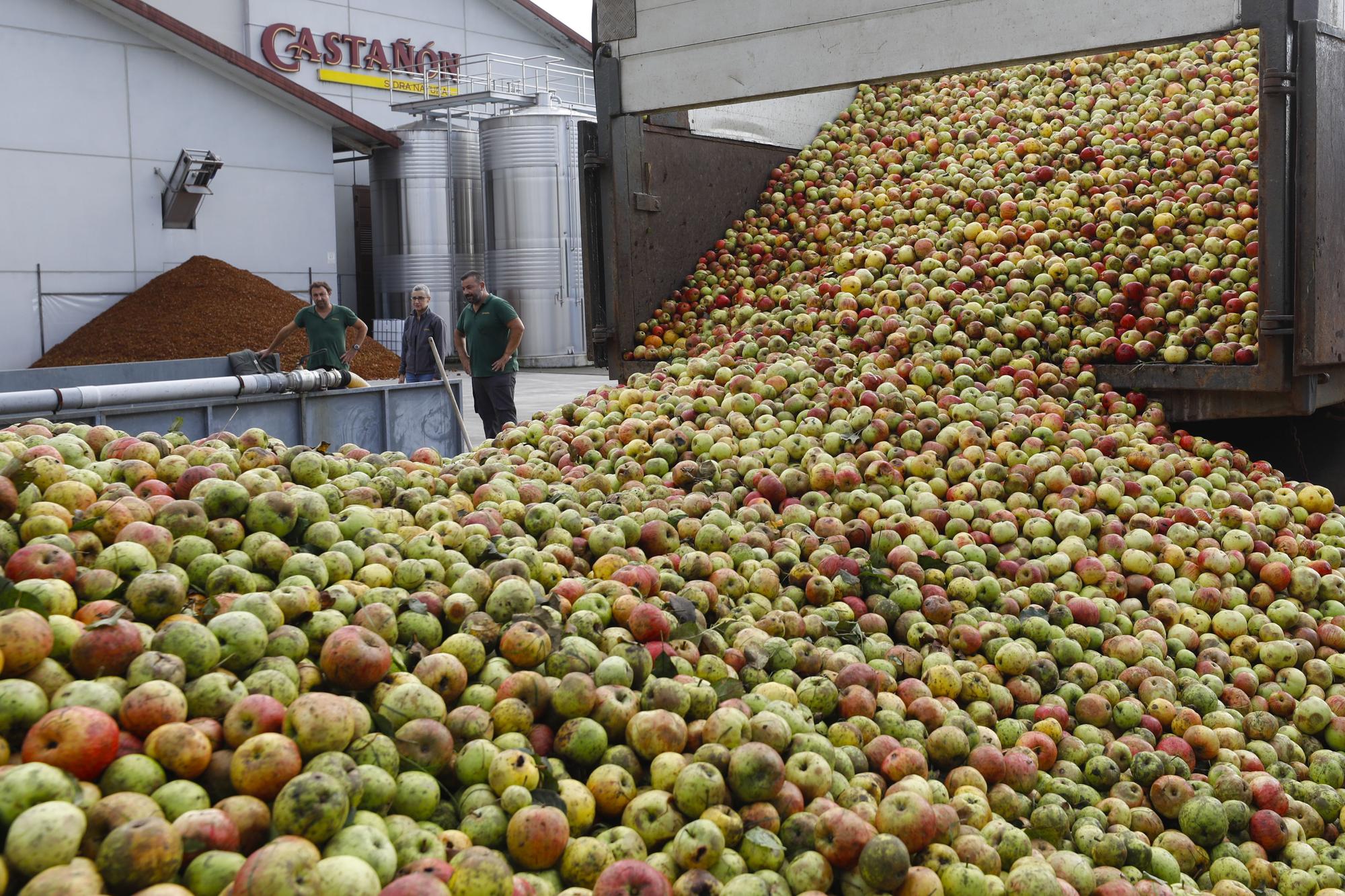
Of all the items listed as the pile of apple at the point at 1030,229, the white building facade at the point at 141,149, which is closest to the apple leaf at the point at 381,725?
the pile of apple at the point at 1030,229

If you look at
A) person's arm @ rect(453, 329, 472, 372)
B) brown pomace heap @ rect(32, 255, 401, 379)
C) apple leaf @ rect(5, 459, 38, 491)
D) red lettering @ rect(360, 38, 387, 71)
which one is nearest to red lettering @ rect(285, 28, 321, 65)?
red lettering @ rect(360, 38, 387, 71)

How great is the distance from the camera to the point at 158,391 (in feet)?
21.6

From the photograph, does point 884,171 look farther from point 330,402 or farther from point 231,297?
point 231,297

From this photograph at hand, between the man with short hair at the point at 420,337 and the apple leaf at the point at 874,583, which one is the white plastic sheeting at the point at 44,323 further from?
the apple leaf at the point at 874,583

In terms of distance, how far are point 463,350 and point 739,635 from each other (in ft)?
25.7

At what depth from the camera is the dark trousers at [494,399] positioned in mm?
9773

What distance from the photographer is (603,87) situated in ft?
23.7

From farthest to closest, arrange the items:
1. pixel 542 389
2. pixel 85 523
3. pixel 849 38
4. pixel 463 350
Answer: pixel 542 389 → pixel 463 350 → pixel 849 38 → pixel 85 523

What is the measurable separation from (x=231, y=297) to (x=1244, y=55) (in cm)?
1474

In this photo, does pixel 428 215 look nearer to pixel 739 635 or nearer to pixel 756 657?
pixel 739 635

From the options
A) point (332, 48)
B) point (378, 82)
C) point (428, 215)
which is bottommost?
point (428, 215)

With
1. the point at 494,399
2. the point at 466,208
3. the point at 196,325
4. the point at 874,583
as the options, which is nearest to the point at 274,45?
the point at 466,208

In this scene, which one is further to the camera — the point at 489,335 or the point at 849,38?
the point at 489,335

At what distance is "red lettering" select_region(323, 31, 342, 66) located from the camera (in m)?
25.1
